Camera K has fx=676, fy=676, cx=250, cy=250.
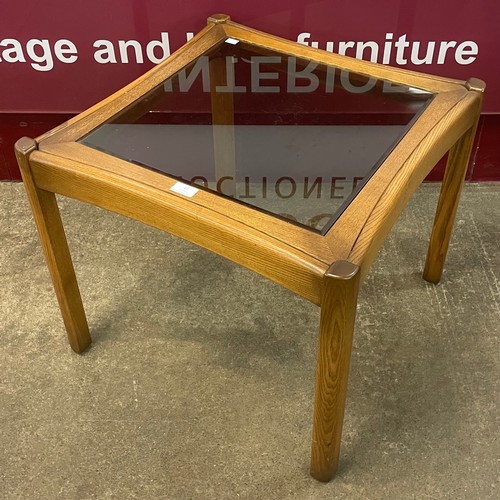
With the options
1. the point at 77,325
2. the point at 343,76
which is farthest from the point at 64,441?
the point at 343,76

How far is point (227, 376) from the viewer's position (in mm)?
1279

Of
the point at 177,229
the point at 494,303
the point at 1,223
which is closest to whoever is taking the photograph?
the point at 177,229

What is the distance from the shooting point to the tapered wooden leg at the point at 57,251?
1.06m

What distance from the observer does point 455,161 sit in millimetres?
1262

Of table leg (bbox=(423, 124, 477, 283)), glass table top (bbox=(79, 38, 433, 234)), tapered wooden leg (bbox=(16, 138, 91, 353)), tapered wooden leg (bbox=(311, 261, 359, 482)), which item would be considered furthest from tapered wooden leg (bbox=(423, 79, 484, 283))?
tapered wooden leg (bbox=(16, 138, 91, 353))

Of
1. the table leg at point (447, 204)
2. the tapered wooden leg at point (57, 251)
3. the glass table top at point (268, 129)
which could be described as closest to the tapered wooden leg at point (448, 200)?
the table leg at point (447, 204)

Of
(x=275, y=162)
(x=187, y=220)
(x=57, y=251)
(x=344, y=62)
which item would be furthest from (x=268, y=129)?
(x=57, y=251)

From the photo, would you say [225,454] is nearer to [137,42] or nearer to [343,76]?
[343,76]

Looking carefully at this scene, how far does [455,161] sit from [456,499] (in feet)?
1.95

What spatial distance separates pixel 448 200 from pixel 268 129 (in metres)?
0.40

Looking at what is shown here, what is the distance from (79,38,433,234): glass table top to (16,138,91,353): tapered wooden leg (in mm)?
107

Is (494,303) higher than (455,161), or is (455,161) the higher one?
(455,161)

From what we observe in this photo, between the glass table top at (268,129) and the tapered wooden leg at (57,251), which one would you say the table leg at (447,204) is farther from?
the tapered wooden leg at (57,251)

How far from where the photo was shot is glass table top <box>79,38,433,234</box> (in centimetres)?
102
